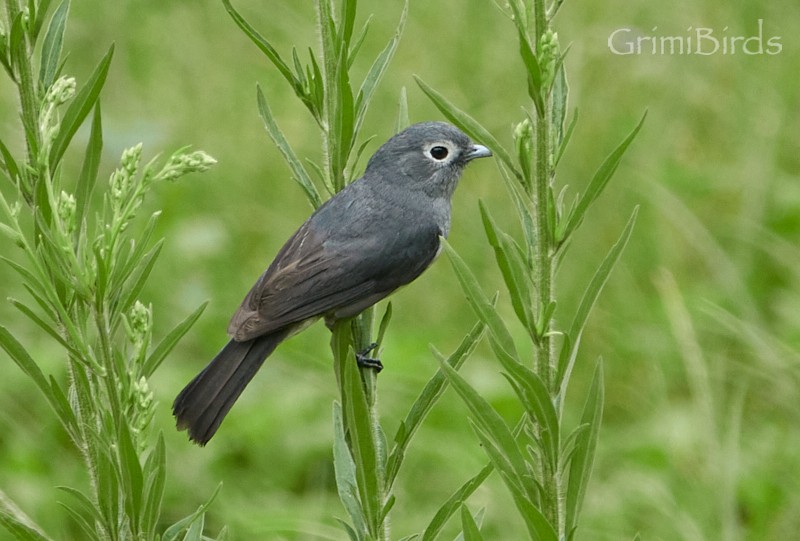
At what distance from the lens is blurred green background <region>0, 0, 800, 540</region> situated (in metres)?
4.32

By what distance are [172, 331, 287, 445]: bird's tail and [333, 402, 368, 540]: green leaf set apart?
58 centimetres

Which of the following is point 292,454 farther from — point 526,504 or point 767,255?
point 526,504

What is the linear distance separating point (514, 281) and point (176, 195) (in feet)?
15.0

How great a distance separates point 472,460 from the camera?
4449mm

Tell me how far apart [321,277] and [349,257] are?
12 centimetres

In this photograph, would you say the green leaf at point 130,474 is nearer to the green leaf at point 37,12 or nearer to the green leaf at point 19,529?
the green leaf at point 19,529

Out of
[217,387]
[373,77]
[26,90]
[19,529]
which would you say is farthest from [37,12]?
[217,387]

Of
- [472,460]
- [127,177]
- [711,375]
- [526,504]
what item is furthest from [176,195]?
[526,504]

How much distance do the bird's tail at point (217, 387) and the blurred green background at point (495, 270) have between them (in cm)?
70

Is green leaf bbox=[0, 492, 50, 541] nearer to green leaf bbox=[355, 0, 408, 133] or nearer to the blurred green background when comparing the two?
Result: green leaf bbox=[355, 0, 408, 133]

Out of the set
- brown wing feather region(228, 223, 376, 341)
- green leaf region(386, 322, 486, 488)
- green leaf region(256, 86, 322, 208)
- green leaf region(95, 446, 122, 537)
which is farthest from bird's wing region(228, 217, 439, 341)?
green leaf region(95, 446, 122, 537)

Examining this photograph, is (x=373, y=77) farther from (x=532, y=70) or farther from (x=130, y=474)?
(x=130, y=474)

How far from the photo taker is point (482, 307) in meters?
1.55

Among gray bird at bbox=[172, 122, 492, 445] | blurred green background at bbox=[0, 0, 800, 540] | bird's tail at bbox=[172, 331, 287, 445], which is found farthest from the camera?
blurred green background at bbox=[0, 0, 800, 540]
